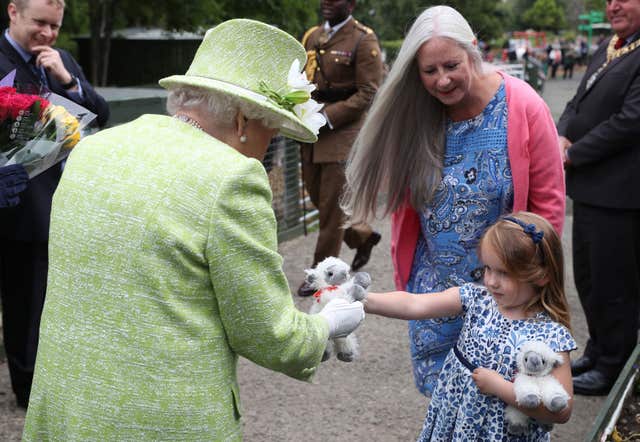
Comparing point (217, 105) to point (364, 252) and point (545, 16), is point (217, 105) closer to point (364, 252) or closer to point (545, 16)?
point (364, 252)

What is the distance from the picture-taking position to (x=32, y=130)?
3.60 metres

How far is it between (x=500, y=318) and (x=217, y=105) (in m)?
1.22

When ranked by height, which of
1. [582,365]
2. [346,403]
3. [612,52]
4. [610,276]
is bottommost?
[346,403]

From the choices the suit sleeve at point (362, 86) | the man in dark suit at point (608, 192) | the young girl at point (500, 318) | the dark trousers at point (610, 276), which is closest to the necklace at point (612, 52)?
the man in dark suit at point (608, 192)

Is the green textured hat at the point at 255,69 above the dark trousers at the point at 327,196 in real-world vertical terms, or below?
above

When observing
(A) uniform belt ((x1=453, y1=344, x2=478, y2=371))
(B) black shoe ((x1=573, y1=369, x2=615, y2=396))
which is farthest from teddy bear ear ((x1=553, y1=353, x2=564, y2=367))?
(B) black shoe ((x1=573, y1=369, x2=615, y2=396))

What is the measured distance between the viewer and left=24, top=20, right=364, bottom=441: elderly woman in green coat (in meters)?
1.94

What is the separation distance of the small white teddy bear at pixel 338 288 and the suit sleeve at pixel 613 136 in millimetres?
2318

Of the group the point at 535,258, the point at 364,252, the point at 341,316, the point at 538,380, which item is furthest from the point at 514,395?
the point at 364,252

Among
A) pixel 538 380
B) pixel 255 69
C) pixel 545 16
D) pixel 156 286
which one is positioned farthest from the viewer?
pixel 545 16

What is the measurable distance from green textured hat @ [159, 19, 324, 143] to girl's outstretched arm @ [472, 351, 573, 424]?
3.23ft

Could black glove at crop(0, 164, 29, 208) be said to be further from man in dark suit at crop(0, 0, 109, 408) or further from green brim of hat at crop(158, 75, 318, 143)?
green brim of hat at crop(158, 75, 318, 143)

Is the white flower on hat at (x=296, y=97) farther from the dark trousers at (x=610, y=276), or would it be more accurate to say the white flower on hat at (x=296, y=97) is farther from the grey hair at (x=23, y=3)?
the dark trousers at (x=610, y=276)

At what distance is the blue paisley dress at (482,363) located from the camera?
2.67 m
